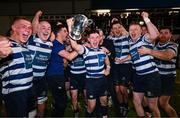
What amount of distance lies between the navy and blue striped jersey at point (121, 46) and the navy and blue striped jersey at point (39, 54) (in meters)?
2.23

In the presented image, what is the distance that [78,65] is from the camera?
8.47 meters

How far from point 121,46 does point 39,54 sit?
2.49 m

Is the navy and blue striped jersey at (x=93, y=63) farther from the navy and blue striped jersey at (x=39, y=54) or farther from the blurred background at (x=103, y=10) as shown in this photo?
the blurred background at (x=103, y=10)

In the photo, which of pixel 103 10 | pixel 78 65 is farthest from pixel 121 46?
pixel 103 10

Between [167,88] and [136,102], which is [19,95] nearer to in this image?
[136,102]

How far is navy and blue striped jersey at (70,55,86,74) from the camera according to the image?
845cm

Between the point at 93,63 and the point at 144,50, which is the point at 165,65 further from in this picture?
the point at 93,63

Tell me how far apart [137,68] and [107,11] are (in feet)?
53.9

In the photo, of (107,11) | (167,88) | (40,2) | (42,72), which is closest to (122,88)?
(167,88)

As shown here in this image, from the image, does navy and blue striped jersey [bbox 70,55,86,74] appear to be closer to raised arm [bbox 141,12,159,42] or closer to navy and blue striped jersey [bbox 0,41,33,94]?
raised arm [bbox 141,12,159,42]

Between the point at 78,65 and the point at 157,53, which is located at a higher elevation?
the point at 157,53

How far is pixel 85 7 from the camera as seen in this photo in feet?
84.8

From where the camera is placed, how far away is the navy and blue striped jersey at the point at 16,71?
514 cm

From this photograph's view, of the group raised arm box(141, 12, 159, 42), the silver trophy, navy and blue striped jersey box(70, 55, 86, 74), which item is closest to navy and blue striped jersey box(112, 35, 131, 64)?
navy and blue striped jersey box(70, 55, 86, 74)
